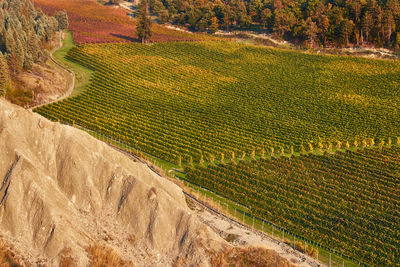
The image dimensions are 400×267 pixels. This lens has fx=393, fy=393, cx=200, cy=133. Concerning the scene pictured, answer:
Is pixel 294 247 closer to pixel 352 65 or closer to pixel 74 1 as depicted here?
pixel 352 65

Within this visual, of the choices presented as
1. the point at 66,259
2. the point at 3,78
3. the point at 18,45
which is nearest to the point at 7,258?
the point at 66,259

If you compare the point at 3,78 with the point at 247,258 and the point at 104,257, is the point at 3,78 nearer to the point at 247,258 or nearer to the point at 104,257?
the point at 104,257

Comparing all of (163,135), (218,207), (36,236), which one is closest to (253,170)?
(218,207)

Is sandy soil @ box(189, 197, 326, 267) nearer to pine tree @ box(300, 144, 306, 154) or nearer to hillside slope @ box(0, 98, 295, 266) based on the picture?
hillside slope @ box(0, 98, 295, 266)

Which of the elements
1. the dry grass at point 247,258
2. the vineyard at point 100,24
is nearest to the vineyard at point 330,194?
the dry grass at point 247,258

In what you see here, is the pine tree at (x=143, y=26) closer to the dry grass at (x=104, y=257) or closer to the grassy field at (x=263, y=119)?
the grassy field at (x=263, y=119)
